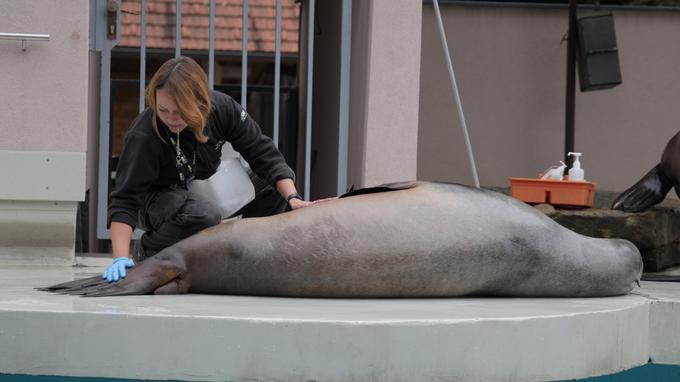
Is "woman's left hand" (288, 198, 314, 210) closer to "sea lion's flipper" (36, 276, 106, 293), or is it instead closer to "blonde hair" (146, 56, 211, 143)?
"blonde hair" (146, 56, 211, 143)

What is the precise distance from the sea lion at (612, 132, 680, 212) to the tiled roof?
817 cm

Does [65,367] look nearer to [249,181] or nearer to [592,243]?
[249,181]

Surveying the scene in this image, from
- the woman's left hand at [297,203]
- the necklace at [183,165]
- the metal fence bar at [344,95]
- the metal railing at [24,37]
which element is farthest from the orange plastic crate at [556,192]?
the metal railing at [24,37]

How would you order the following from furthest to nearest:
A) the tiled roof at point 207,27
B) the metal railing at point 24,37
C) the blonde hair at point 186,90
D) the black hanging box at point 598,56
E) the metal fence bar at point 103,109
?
1. the tiled roof at point 207,27
2. the black hanging box at point 598,56
3. the metal fence bar at point 103,109
4. the metal railing at point 24,37
5. the blonde hair at point 186,90

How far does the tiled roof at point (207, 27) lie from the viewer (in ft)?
44.7

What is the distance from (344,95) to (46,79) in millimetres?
1537

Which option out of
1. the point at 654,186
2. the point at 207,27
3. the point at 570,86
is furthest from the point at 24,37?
the point at 207,27

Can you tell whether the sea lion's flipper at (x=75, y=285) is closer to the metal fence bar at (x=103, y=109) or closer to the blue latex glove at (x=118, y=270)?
the blue latex glove at (x=118, y=270)

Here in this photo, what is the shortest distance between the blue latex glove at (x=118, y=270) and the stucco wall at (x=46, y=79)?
60.5 inches

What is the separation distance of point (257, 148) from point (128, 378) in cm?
142

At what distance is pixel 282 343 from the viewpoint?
9.53ft

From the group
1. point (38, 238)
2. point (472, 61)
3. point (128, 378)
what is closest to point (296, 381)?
point (128, 378)

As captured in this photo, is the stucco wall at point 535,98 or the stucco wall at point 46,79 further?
the stucco wall at point 535,98

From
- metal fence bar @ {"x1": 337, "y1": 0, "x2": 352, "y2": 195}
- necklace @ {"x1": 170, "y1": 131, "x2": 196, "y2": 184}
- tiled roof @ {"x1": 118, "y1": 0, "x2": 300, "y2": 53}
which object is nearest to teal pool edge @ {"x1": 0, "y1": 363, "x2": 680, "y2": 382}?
necklace @ {"x1": 170, "y1": 131, "x2": 196, "y2": 184}
